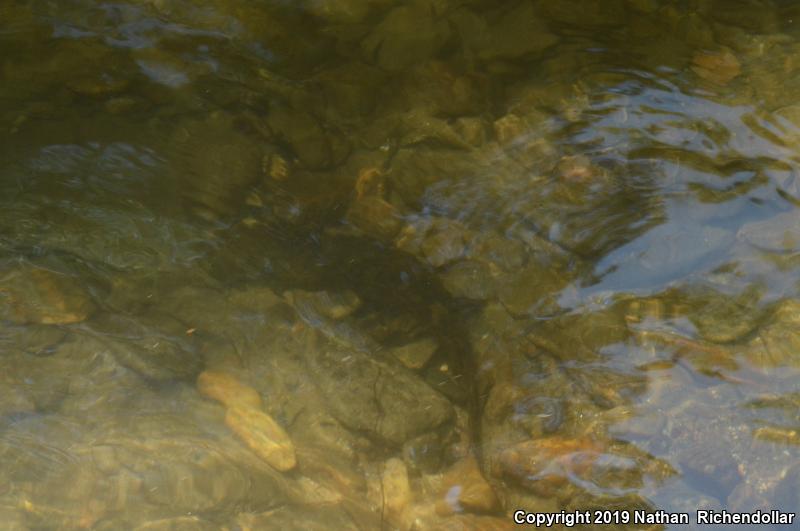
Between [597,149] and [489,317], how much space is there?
2.99ft

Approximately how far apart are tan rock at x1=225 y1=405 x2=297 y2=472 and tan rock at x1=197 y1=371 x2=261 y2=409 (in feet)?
0.09

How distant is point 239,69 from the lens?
327 centimetres

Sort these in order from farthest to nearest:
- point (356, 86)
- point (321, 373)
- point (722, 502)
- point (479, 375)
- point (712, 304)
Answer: point (356, 86)
point (321, 373)
point (479, 375)
point (712, 304)
point (722, 502)

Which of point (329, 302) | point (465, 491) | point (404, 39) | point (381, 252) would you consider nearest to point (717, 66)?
point (404, 39)

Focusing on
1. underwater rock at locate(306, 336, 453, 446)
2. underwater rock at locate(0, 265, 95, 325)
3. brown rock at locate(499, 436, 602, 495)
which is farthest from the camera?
underwater rock at locate(0, 265, 95, 325)

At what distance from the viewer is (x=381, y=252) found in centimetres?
307

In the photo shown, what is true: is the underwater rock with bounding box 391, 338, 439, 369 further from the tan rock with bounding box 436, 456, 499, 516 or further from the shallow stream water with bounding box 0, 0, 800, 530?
the tan rock with bounding box 436, 456, 499, 516

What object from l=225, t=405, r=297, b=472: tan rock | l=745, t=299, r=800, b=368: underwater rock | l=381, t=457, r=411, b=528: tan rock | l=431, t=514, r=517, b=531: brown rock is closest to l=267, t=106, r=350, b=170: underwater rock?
l=225, t=405, r=297, b=472: tan rock

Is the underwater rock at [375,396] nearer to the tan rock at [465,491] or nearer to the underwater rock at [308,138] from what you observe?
the tan rock at [465,491]

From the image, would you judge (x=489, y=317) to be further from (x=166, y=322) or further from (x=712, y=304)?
(x=166, y=322)

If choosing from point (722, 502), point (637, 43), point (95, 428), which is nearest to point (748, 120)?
point (637, 43)

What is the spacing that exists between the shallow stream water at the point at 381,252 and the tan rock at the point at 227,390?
1 cm

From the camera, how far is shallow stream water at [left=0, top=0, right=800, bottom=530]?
270 centimetres

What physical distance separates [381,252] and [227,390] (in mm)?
950
